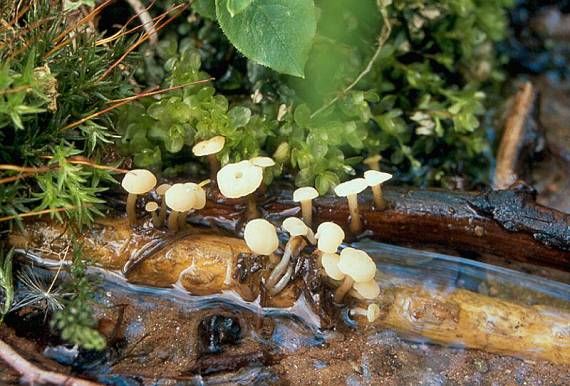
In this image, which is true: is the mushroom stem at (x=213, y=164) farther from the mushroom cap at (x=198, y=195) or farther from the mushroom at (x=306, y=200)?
the mushroom at (x=306, y=200)

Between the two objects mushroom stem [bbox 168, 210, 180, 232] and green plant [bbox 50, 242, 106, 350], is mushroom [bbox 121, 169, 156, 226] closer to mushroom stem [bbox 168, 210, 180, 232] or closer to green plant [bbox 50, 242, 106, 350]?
mushroom stem [bbox 168, 210, 180, 232]

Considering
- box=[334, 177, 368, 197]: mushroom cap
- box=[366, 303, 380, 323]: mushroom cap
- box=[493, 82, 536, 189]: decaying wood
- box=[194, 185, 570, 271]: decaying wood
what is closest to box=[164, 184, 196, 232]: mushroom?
box=[194, 185, 570, 271]: decaying wood

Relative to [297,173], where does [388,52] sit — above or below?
above

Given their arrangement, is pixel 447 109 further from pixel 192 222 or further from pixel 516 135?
pixel 192 222

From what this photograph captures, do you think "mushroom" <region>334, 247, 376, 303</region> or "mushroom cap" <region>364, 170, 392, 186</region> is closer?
"mushroom" <region>334, 247, 376, 303</region>

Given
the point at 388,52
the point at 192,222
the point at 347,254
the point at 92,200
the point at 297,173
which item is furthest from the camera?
the point at 388,52

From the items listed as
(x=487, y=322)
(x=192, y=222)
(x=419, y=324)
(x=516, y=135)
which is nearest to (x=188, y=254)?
(x=192, y=222)

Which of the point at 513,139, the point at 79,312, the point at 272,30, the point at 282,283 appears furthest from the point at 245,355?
the point at 513,139

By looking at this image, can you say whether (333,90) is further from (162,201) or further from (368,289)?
(368,289)

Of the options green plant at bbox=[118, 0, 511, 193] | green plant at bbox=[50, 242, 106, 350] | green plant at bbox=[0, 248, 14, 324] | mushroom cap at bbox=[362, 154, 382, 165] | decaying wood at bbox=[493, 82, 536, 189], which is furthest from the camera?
decaying wood at bbox=[493, 82, 536, 189]
